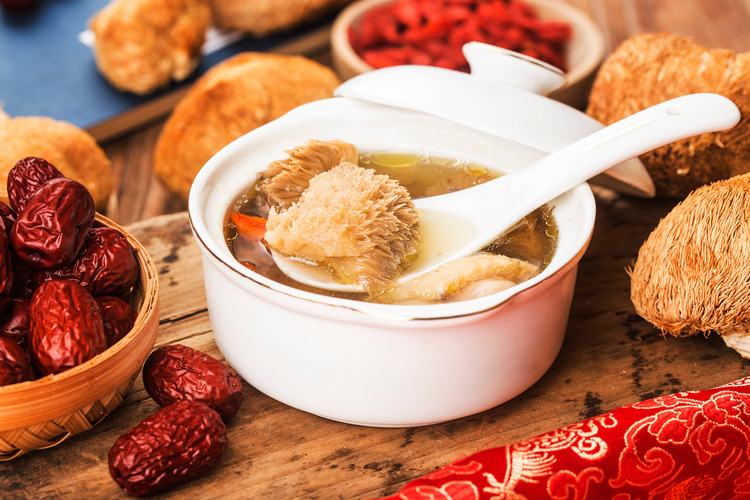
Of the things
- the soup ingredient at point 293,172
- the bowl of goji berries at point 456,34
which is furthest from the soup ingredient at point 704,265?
the bowl of goji berries at point 456,34

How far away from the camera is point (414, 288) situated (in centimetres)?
109

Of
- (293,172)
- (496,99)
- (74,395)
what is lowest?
(74,395)

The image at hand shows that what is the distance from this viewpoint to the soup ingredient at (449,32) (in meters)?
2.18

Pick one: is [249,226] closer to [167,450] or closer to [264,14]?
[167,450]

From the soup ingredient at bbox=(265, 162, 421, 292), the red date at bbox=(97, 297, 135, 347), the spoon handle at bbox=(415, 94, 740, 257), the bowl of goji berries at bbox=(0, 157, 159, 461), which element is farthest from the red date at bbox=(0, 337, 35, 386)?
the spoon handle at bbox=(415, 94, 740, 257)

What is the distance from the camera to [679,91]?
57.7 inches

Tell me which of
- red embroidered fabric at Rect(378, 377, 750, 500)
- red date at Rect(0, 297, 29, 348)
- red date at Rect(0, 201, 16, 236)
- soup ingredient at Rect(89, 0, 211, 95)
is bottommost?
soup ingredient at Rect(89, 0, 211, 95)

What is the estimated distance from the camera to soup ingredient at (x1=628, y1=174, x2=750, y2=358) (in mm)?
1070

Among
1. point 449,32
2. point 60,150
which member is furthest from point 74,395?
point 449,32

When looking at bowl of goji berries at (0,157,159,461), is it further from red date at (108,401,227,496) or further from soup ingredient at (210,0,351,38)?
soup ingredient at (210,0,351,38)

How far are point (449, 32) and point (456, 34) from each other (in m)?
0.06

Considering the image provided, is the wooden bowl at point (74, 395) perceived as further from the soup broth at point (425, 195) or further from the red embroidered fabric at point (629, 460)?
the red embroidered fabric at point (629, 460)

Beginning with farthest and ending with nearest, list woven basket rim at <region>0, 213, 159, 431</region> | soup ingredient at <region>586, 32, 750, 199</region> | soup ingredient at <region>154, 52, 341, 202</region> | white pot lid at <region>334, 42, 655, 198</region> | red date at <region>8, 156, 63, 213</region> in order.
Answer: soup ingredient at <region>154, 52, 341, 202</region> → soup ingredient at <region>586, 32, 750, 199</region> → white pot lid at <region>334, 42, 655, 198</region> → red date at <region>8, 156, 63, 213</region> → woven basket rim at <region>0, 213, 159, 431</region>

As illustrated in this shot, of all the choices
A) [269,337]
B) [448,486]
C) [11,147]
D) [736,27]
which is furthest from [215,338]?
[736,27]
